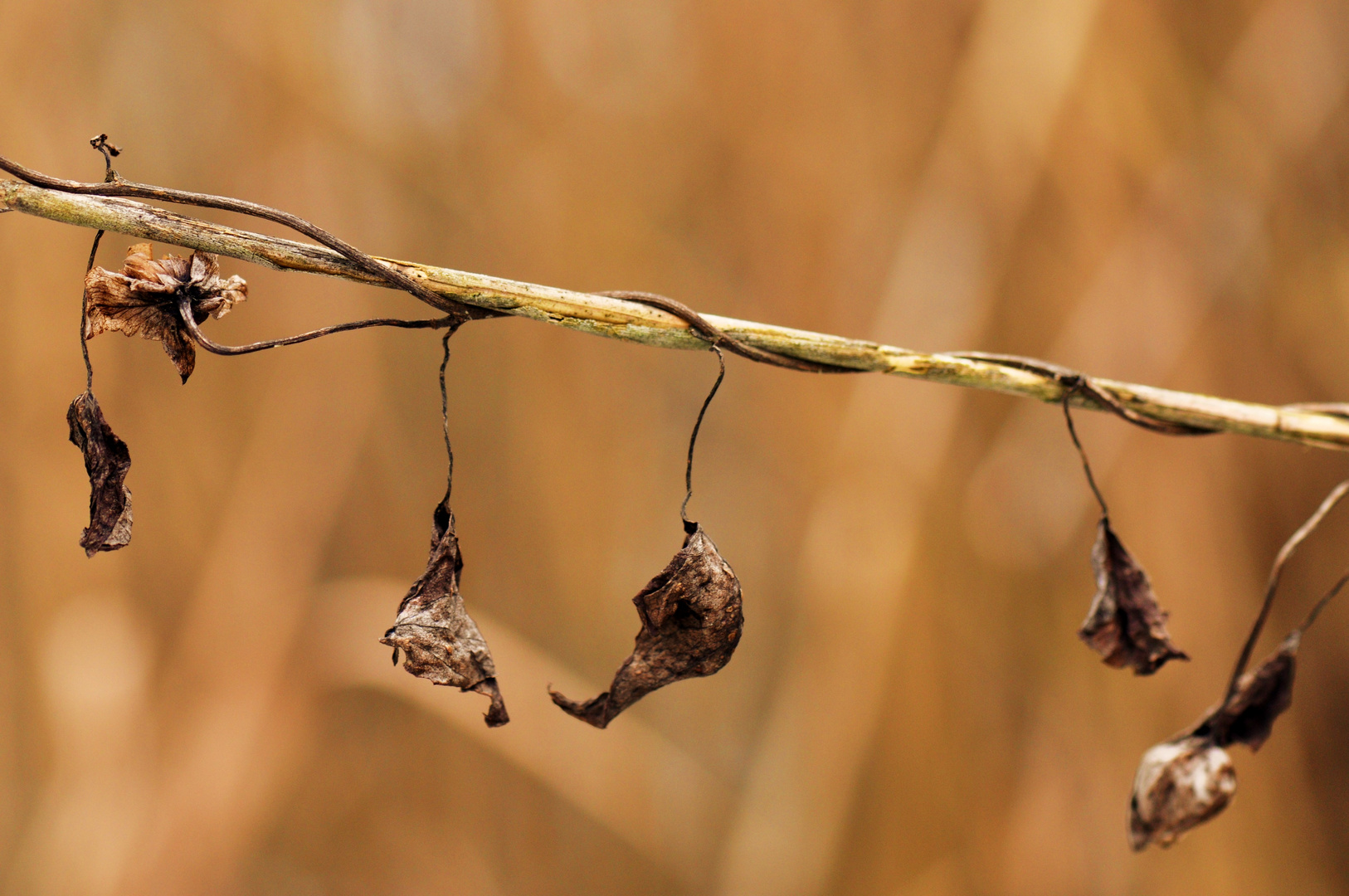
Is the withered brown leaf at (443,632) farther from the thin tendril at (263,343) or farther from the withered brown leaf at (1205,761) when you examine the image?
the withered brown leaf at (1205,761)

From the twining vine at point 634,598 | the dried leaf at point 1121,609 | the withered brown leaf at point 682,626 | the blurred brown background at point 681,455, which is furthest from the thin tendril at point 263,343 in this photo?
the blurred brown background at point 681,455

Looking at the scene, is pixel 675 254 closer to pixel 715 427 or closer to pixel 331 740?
pixel 715 427

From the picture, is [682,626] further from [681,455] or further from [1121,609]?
[681,455]

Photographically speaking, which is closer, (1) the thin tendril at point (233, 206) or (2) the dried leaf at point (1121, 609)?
(1) the thin tendril at point (233, 206)

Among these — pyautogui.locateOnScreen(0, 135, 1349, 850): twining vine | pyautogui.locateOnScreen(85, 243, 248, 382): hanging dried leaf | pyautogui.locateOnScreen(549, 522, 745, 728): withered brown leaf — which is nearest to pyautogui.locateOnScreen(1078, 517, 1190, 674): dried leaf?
pyautogui.locateOnScreen(0, 135, 1349, 850): twining vine

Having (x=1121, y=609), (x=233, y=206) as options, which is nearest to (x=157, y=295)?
(x=233, y=206)

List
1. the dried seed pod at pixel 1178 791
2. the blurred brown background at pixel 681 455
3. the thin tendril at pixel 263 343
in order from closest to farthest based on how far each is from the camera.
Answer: the thin tendril at pixel 263 343
the dried seed pod at pixel 1178 791
the blurred brown background at pixel 681 455
